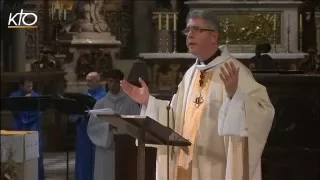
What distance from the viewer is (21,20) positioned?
973cm

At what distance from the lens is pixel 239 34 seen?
40.7 feet

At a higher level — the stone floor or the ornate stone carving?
the ornate stone carving

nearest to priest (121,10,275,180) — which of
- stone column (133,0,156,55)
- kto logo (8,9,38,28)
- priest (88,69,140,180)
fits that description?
priest (88,69,140,180)

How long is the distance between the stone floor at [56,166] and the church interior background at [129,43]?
0.01 m

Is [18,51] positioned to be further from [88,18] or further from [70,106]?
[70,106]

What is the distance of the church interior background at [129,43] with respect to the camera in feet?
31.1

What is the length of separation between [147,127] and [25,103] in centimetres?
273

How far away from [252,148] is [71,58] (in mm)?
8735

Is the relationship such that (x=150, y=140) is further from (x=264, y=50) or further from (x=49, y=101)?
(x=264, y=50)

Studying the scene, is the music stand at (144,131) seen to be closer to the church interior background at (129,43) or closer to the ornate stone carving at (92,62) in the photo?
the church interior background at (129,43)

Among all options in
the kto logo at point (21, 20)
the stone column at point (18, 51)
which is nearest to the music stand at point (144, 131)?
the kto logo at point (21, 20)

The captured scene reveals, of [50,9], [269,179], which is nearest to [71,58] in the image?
[50,9]

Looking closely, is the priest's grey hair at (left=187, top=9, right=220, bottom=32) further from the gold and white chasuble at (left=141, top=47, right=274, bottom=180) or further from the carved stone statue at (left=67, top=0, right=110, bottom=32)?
the carved stone statue at (left=67, top=0, right=110, bottom=32)

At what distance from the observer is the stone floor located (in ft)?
27.9
